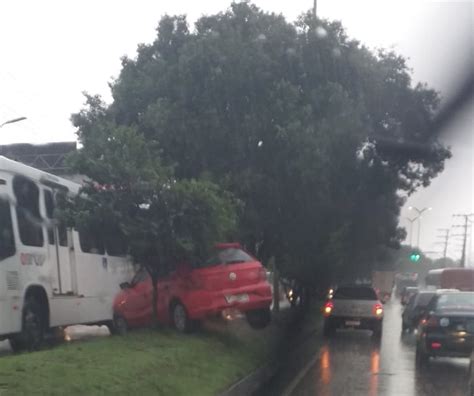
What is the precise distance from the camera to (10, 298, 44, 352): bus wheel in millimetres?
12820

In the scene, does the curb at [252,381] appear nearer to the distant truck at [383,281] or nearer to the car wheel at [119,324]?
the car wheel at [119,324]

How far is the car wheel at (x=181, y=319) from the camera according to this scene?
593 inches

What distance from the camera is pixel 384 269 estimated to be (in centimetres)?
7288

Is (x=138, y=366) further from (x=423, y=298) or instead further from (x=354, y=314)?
(x=423, y=298)

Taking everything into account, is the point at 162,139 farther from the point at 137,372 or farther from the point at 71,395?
the point at 71,395

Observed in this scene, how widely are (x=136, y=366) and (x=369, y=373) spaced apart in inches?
233

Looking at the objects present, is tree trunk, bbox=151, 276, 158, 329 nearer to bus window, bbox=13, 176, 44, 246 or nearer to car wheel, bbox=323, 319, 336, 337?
bus window, bbox=13, 176, 44, 246

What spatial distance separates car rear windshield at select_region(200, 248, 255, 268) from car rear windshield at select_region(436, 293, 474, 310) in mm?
3994

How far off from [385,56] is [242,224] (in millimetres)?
6683

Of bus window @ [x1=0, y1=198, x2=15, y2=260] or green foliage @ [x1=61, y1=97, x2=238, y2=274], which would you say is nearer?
bus window @ [x1=0, y1=198, x2=15, y2=260]

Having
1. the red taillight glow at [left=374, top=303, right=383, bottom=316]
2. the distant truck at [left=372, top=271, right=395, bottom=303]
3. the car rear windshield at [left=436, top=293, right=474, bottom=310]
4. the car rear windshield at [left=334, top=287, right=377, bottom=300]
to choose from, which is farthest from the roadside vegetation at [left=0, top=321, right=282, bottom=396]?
the distant truck at [left=372, top=271, right=395, bottom=303]

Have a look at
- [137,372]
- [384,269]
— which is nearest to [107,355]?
[137,372]

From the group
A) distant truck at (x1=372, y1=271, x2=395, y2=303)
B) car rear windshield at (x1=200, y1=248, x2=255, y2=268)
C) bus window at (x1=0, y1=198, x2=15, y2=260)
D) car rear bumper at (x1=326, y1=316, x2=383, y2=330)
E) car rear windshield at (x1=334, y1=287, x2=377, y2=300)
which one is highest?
bus window at (x1=0, y1=198, x2=15, y2=260)

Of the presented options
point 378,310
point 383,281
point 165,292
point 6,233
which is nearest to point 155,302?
point 165,292
